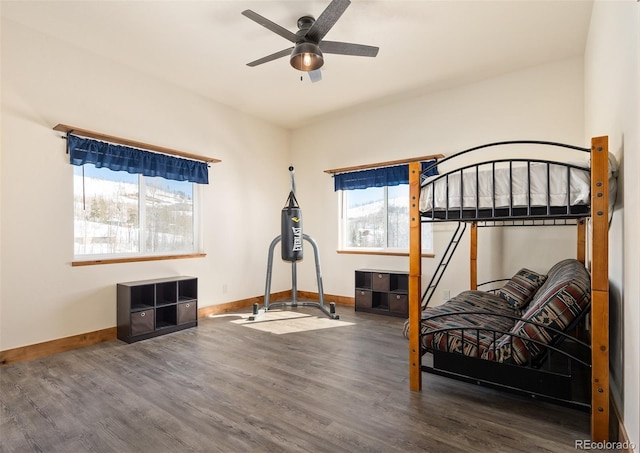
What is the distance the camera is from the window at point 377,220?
4871 millimetres

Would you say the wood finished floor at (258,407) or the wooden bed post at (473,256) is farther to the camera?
the wooden bed post at (473,256)

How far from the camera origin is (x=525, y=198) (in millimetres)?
1923

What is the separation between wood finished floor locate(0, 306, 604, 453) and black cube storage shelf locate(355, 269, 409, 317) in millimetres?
1357

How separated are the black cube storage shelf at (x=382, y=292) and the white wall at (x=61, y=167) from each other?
1.96 metres

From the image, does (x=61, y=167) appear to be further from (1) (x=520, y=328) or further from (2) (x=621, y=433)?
(2) (x=621, y=433)

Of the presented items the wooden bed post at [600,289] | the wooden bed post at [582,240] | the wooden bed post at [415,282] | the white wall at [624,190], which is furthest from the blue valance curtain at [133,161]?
the wooden bed post at [582,240]

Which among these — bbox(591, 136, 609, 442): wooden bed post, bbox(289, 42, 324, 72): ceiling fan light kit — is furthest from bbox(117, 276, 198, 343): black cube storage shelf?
bbox(591, 136, 609, 442): wooden bed post

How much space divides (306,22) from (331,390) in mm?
2845

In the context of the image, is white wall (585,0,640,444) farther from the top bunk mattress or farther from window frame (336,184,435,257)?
window frame (336,184,435,257)

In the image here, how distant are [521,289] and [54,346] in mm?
4326

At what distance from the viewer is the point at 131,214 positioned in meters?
3.94

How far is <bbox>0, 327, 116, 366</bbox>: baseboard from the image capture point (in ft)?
9.63

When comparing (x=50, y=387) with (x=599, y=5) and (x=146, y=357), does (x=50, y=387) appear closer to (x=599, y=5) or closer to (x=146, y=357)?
(x=146, y=357)

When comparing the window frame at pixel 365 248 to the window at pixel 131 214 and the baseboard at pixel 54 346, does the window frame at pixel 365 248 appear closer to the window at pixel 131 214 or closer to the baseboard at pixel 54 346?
the window at pixel 131 214
